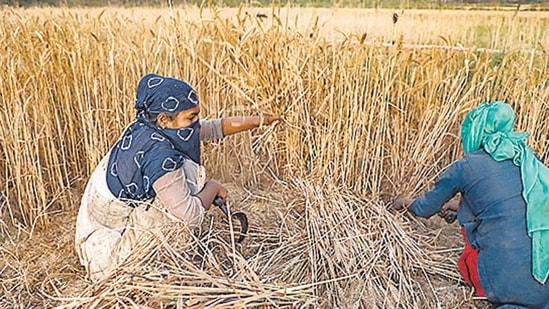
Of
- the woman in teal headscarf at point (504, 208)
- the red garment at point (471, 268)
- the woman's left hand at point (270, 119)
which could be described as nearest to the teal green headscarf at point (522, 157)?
the woman in teal headscarf at point (504, 208)

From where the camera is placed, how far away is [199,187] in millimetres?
1866

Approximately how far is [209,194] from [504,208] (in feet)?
3.42

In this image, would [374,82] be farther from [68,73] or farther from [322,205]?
[68,73]

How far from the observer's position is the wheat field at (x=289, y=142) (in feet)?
6.24

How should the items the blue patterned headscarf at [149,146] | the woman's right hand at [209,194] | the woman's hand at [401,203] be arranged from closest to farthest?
the blue patterned headscarf at [149,146]
the woman's right hand at [209,194]
the woman's hand at [401,203]

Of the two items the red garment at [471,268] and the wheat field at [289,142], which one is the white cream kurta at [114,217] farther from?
the red garment at [471,268]

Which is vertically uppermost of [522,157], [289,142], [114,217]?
[522,157]

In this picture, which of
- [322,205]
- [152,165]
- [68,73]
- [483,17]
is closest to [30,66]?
[68,73]

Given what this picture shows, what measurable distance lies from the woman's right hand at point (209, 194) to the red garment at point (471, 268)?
3.06ft

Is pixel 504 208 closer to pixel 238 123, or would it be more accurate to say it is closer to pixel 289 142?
pixel 289 142

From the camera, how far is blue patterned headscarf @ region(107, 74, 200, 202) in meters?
1.64

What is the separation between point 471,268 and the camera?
1.70 metres

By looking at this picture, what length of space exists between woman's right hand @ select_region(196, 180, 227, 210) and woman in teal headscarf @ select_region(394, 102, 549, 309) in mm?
834

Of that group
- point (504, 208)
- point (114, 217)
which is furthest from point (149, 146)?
point (504, 208)
